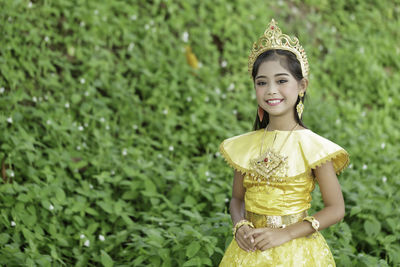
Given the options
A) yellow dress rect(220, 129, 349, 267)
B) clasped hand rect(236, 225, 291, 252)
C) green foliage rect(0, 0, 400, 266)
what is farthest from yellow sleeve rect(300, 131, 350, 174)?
green foliage rect(0, 0, 400, 266)

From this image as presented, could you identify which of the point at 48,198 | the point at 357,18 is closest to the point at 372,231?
the point at 48,198

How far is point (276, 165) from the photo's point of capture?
7.29 ft

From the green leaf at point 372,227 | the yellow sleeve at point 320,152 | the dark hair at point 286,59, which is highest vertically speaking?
the dark hair at point 286,59

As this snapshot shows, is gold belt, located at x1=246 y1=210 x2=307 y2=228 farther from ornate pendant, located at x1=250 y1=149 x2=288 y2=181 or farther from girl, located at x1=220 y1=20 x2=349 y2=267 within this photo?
ornate pendant, located at x1=250 y1=149 x2=288 y2=181

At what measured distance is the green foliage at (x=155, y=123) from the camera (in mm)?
3469

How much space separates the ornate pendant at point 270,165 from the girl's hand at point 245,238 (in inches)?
10.0

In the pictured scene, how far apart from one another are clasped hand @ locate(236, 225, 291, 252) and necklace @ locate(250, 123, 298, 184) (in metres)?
0.23

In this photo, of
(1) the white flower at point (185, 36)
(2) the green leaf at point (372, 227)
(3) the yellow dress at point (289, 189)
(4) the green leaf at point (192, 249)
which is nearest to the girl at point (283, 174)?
(3) the yellow dress at point (289, 189)

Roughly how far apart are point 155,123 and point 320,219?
306cm

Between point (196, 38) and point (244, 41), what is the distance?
2.45 ft

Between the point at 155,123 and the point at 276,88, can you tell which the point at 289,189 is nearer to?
the point at 276,88

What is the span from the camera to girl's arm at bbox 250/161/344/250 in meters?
2.16

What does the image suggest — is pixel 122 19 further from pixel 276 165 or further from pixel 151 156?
pixel 276 165

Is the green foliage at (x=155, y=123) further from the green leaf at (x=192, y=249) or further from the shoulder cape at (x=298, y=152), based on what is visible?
the shoulder cape at (x=298, y=152)
